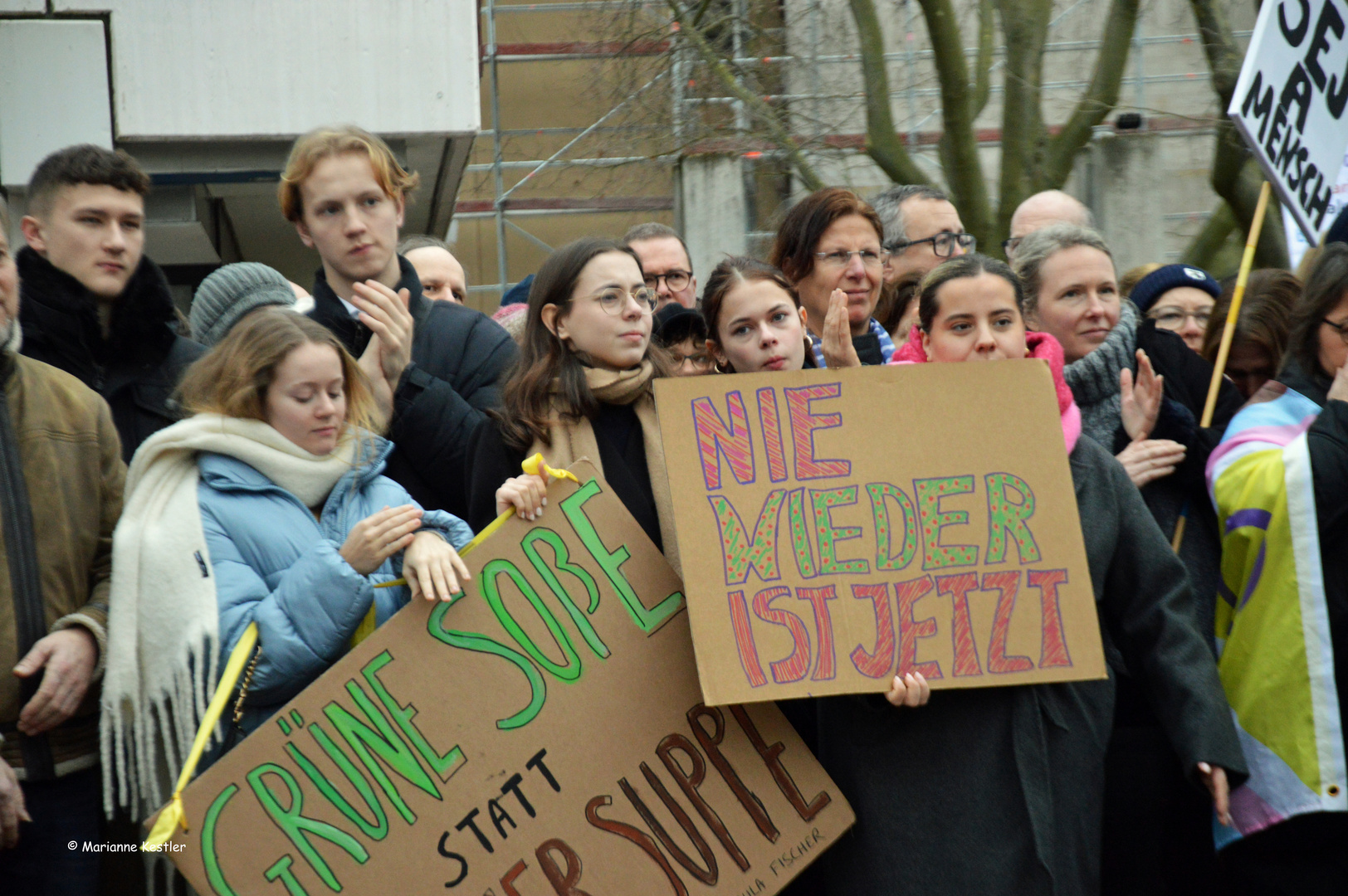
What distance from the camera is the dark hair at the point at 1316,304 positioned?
3.12m

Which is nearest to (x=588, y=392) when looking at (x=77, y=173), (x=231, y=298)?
(x=231, y=298)

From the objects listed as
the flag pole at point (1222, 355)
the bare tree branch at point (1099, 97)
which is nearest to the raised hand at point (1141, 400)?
the flag pole at point (1222, 355)

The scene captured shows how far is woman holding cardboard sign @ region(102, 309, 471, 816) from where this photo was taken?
2.68m

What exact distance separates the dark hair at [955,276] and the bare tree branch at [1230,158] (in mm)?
5230

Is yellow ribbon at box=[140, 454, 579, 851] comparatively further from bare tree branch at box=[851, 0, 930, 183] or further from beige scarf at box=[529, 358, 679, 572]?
bare tree branch at box=[851, 0, 930, 183]

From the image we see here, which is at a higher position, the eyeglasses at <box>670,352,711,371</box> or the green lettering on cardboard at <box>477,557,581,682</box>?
the eyeglasses at <box>670,352,711,371</box>

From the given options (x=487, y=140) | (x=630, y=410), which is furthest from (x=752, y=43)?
(x=630, y=410)

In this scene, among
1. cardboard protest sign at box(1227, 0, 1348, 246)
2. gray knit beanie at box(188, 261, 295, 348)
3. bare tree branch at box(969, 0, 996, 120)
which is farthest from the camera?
bare tree branch at box(969, 0, 996, 120)

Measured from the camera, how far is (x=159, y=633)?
274 cm

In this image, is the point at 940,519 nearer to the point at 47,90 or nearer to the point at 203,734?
the point at 203,734

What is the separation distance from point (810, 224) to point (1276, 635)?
5.80 feet

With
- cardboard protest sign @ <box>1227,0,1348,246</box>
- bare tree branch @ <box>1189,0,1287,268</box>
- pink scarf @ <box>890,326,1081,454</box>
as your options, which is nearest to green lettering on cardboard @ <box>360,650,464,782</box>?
pink scarf @ <box>890,326,1081,454</box>

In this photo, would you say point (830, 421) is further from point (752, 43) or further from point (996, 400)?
point (752, 43)

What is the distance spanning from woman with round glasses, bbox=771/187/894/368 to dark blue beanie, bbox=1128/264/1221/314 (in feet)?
2.79
